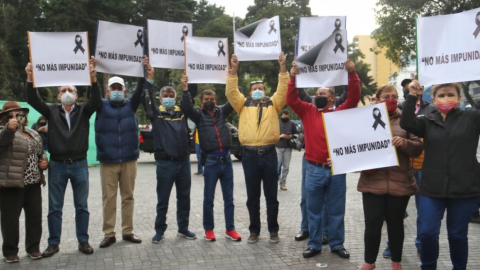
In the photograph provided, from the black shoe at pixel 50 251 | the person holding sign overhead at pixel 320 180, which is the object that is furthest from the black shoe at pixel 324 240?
the black shoe at pixel 50 251

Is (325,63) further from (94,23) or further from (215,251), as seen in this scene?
(94,23)

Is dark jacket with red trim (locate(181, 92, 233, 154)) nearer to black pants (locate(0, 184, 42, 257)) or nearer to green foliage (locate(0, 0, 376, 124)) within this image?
black pants (locate(0, 184, 42, 257))

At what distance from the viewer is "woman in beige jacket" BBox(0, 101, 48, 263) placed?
5645 mm

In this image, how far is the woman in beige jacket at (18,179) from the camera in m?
5.64

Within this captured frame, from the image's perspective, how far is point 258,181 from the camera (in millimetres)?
6594

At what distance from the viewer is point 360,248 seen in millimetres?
6188

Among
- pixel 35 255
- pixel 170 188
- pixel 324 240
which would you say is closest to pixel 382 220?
pixel 324 240

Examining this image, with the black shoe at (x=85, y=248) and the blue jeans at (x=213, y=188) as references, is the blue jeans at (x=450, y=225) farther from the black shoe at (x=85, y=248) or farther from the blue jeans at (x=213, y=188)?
the black shoe at (x=85, y=248)

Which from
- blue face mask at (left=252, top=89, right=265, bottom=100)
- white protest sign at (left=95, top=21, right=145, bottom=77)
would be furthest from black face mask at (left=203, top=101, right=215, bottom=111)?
white protest sign at (left=95, top=21, right=145, bottom=77)

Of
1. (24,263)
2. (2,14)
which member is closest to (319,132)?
(24,263)

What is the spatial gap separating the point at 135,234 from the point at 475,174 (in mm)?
4574

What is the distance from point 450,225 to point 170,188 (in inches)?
142

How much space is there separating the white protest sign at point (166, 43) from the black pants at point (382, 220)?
3506mm

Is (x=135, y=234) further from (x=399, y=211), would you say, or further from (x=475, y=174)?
(x=475, y=174)
